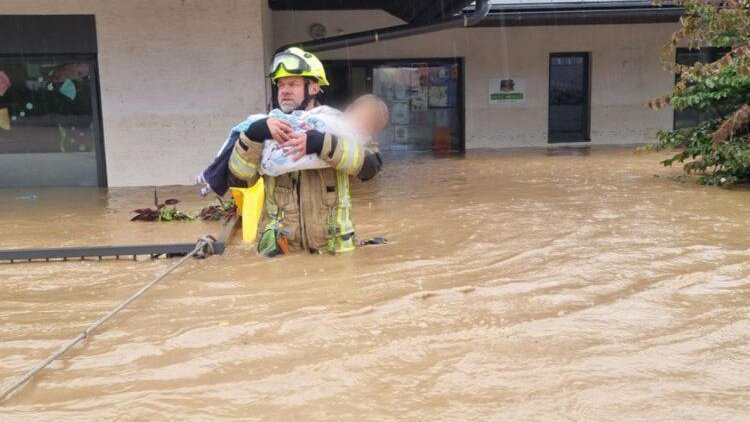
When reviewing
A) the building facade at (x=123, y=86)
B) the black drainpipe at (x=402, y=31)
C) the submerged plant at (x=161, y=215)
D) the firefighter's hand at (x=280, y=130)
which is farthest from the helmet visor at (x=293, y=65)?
the black drainpipe at (x=402, y=31)

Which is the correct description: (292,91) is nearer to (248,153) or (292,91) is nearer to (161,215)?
(248,153)

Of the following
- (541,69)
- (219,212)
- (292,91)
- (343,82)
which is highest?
(541,69)

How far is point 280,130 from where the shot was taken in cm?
459

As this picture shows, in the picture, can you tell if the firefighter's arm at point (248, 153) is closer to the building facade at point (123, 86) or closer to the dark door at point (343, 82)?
the building facade at point (123, 86)

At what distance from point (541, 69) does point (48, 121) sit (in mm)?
10546

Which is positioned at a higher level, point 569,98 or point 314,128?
point 569,98

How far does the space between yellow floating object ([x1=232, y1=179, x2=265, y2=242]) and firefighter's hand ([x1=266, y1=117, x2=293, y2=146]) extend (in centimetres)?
73

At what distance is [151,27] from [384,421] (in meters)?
9.51

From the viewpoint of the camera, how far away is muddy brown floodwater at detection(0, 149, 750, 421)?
9.18 feet

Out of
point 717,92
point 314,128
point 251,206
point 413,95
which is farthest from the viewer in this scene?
point 413,95

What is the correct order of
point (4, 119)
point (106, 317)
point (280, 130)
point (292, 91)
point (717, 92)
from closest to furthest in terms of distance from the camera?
point (106, 317)
point (280, 130)
point (292, 91)
point (717, 92)
point (4, 119)

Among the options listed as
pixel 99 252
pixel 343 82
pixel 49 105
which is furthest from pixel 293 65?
pixel 343 82

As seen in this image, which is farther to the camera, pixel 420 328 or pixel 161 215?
pixel 161 215

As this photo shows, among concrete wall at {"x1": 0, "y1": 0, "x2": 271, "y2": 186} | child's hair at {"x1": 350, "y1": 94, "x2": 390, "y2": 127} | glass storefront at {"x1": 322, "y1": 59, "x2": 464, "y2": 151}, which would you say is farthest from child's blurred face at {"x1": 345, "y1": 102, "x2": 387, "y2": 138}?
glass storefront at {"x1": 322, "y1": 59, "x2": 464, "y2": 151}
